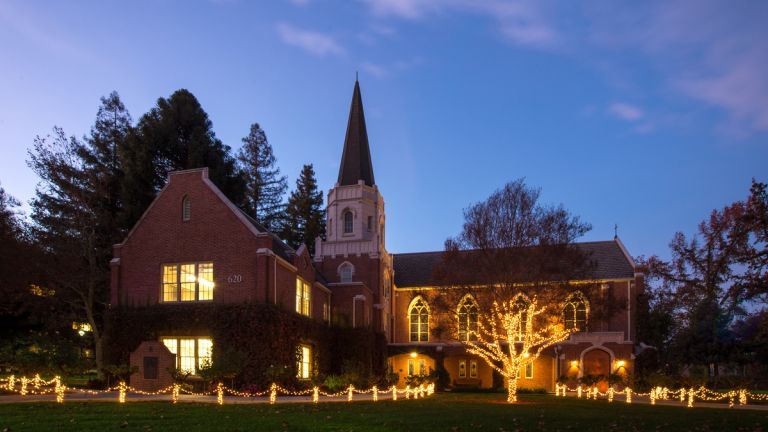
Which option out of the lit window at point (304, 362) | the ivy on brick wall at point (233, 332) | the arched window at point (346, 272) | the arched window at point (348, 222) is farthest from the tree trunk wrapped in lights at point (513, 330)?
the arched window at point (348, 222)

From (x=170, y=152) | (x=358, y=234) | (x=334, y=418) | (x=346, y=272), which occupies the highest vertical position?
(x=170, y=152)

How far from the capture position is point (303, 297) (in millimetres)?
37312

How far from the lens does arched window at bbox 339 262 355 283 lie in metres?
47.7

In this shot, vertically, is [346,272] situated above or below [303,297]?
above

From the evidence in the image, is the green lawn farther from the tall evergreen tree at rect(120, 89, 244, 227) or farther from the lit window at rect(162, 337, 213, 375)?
the tall evergreen tree at rect(120, 89, 244, 227)

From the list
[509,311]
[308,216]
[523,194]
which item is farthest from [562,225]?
[308,216]

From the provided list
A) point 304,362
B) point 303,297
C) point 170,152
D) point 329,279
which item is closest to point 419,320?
point 329,279

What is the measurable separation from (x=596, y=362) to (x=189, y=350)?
82.9 ft

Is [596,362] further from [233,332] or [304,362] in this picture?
[233,332]

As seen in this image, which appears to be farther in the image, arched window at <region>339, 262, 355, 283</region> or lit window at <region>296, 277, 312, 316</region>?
arched window at <region>339, 262, 355, 283</region>

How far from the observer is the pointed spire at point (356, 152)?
50.8 metres

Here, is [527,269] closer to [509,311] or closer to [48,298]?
[509,311]

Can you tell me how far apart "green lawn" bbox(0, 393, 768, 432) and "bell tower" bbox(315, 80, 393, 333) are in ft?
74.8

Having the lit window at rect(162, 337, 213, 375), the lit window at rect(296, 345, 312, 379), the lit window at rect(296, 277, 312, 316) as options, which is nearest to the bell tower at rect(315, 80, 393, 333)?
the lit window at rect(296, 277, 312, 316)
